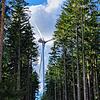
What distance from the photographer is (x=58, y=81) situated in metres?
64.9

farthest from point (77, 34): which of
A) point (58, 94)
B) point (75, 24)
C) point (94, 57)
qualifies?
point (58, 94)

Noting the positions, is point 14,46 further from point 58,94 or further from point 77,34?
point 58,94

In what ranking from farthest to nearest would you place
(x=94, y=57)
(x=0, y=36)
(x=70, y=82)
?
(x=70, y=82) → (x=94, y=57) → (x=0, y=36)

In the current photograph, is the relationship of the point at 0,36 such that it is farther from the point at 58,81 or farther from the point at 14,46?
the point at 58,81

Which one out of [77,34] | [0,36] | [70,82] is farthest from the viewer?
[70,82]

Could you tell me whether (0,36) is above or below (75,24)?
below

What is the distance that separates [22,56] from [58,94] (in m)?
28.0

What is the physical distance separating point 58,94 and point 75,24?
1395 inches

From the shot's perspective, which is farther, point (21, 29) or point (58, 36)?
point (58, 36)

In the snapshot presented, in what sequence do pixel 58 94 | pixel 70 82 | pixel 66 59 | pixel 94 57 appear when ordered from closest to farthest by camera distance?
pixel 94 57
pixel 66 59
pixel 70 82
pixel 58 94

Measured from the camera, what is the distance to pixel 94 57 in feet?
145

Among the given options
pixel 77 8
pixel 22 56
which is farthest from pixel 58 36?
pixel 77 8

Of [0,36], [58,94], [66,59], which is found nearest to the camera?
[0,36]

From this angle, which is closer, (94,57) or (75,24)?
(75,24)
